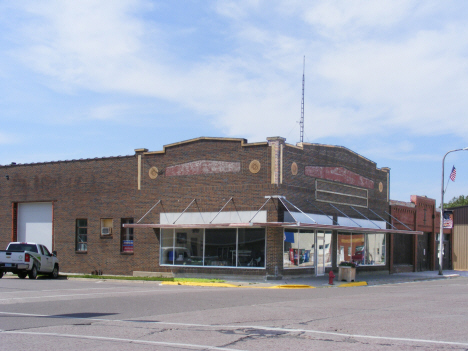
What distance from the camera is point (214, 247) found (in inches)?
1110

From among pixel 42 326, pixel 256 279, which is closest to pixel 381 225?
pixel 256 279

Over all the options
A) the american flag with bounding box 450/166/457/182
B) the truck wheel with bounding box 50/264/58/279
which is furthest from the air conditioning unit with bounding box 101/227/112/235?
the american flag with bounding box 450/166/457/182

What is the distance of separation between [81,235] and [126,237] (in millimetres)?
3317

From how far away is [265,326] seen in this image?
438 inches

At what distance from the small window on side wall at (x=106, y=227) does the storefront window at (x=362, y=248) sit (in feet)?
42.5

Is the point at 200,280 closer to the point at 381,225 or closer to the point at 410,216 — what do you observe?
the point at 381,225

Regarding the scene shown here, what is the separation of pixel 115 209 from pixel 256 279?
976 cm

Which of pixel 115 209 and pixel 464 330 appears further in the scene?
pixel 115 209

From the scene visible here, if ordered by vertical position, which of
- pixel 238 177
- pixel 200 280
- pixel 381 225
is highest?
pixel 238 177

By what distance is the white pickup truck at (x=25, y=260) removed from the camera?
26516 mm

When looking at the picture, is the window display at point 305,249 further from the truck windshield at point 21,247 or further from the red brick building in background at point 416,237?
the truck windshield at point 21,247

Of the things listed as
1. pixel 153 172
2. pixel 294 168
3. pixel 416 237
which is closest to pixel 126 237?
pixel 153 172

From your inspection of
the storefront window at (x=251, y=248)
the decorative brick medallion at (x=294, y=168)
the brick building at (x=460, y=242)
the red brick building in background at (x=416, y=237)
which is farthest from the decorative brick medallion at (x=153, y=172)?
the brick building at (x=460, y=242)

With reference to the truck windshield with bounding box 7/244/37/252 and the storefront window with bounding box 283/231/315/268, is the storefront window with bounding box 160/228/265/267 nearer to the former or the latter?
the storefront window with bounding box 283/231/315/268
